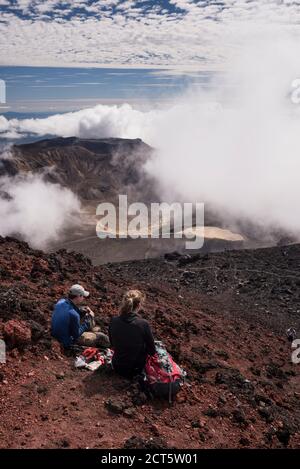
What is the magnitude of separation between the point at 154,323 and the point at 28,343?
15.0ft

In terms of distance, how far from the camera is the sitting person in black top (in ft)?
22.9

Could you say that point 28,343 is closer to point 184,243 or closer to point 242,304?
point 242,304

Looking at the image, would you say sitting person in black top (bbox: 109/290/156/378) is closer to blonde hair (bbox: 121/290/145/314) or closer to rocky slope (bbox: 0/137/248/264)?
blonde hair (bbox: 121/290/145/314)

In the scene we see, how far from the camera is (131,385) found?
7164 mm

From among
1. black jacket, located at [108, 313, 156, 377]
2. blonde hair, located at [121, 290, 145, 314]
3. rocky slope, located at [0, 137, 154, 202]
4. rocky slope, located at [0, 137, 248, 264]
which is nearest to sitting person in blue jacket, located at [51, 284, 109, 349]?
black jacket, located at [108, 313, 156, 377]

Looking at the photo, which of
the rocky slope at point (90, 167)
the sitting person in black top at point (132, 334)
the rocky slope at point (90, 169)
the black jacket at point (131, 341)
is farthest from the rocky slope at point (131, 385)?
the rocky slope at point (90, 167)

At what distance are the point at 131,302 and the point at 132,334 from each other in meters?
0.48

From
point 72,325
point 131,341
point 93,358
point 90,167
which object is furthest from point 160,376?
point 90,167

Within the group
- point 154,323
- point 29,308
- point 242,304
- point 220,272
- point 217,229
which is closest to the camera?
point 29,308

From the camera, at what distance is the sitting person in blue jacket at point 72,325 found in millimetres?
8180

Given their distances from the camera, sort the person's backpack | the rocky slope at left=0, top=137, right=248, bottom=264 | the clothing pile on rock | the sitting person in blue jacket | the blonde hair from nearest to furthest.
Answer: the blonde hair < the person's backpack < the clothing pile on rock < the sitting person in blue jacket < the rocky slope at left=0, top=137, right=248, bottom=264

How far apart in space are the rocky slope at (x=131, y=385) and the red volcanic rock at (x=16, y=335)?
0.02m
